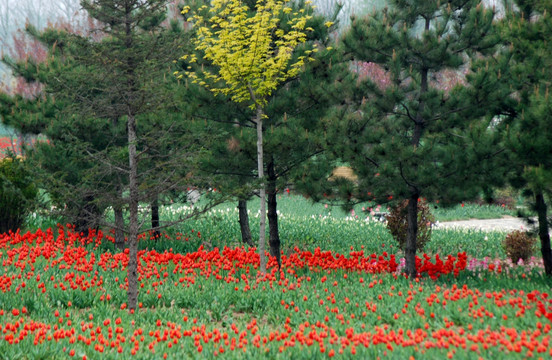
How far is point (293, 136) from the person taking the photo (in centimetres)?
912

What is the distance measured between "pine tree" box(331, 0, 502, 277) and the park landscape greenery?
0.12 feet

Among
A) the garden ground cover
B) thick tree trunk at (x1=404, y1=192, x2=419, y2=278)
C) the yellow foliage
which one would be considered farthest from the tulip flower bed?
the yellow foliage

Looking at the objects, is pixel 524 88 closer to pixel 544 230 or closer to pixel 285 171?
pixel 544 230

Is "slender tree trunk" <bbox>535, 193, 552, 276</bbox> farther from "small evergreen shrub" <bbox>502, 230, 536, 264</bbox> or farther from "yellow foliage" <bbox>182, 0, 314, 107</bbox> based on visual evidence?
"yellow foliage" <bbox>182, 0, 314, 107</bbox>

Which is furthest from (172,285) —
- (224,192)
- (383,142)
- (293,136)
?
(383,142)

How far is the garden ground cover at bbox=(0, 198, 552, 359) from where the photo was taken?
499 centimetres

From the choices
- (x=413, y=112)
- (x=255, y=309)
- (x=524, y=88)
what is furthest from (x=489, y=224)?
(x=255, y=309)

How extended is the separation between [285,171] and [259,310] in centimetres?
381

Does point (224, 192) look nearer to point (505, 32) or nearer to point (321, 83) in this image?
point (321, 83)

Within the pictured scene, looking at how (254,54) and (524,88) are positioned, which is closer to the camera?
(524,88)

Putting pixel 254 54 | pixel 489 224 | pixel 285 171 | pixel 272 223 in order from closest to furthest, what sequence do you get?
pixel 254 54 < pixel 285 171 < pixel 272 223 < pixel 489 224

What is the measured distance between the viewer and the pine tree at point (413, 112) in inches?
317

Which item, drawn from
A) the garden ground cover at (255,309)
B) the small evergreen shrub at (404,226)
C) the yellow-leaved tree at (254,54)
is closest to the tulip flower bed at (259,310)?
the garden ground cover at (255,309)

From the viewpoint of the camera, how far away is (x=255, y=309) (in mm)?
6953
